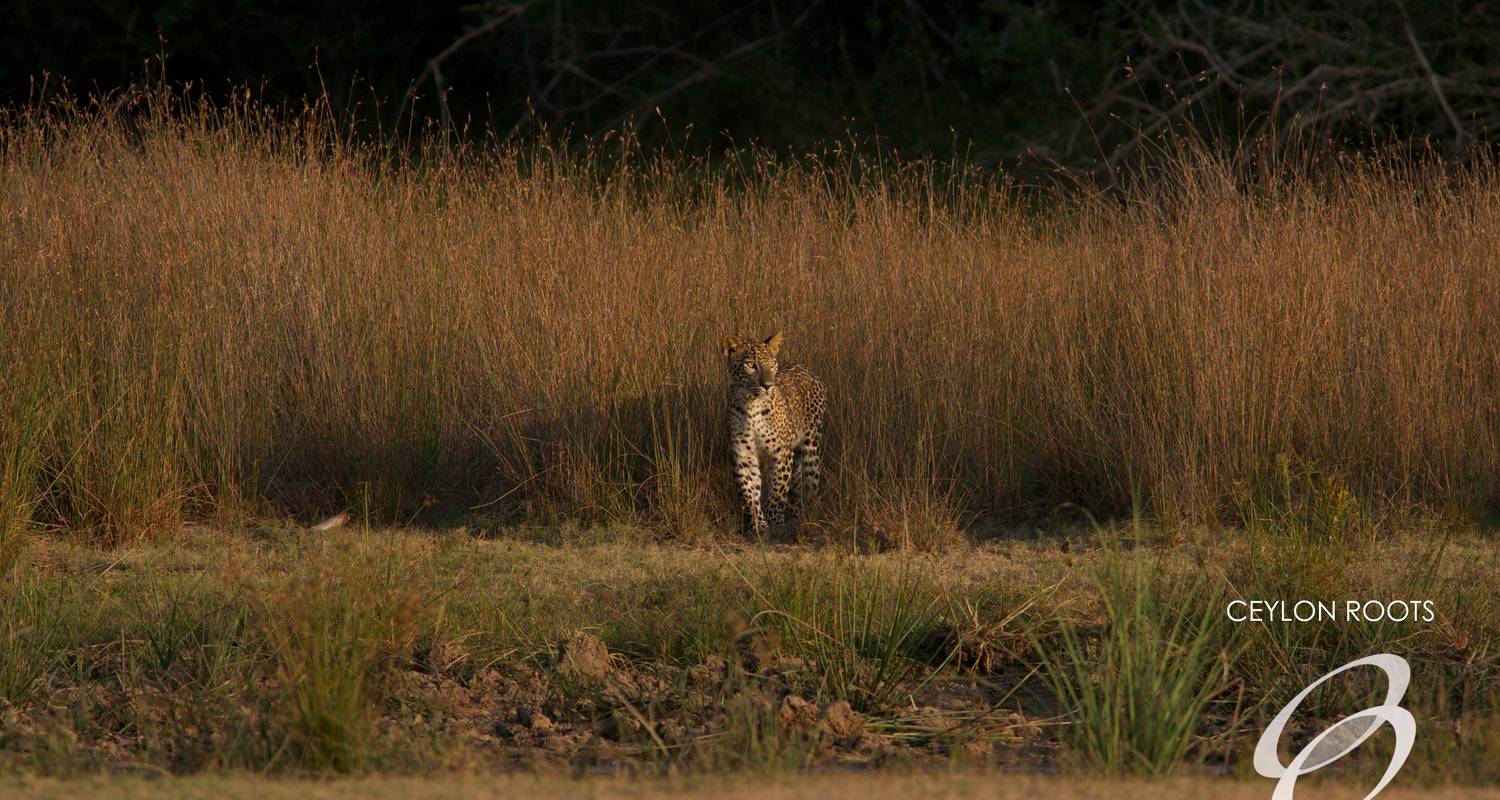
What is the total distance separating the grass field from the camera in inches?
183

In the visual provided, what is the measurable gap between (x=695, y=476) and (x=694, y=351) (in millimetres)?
779

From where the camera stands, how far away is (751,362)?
7.20 m

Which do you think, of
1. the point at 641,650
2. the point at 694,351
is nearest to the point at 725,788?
the point at 641,650

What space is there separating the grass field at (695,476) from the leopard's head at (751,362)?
381 mm

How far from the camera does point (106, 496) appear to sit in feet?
22.8

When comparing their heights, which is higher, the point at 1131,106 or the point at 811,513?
the point at 1131,106

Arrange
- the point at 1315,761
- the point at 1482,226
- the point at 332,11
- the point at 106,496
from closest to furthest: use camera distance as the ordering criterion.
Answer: the point at 1315,761 → the point at 106,496 → the point at 1482,226 → the point at 332,11

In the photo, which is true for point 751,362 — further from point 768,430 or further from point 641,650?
point 641,650

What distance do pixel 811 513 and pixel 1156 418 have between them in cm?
150

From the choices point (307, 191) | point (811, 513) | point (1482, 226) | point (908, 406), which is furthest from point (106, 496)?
point (1482, 226)

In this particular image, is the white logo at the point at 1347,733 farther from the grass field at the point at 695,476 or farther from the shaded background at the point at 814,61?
the shaded background at the point at 814,61

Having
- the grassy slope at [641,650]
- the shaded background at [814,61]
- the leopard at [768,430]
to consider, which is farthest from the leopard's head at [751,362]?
the shaded background at [814,61]

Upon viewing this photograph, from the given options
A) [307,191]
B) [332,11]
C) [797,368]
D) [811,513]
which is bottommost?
[811,513]

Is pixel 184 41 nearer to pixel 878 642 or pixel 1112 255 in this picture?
pixel 1112 255
